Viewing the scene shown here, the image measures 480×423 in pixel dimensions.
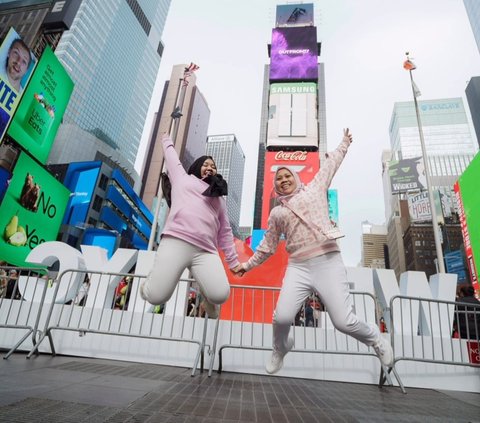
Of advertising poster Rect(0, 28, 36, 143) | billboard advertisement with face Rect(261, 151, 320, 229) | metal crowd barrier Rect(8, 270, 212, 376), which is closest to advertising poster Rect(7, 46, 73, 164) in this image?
advertising poster Rect(0, 28, 36, 143)

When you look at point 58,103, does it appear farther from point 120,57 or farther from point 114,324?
point 120,57

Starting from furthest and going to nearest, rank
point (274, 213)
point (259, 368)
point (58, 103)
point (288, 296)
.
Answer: point (58, 103) → point (259, 368) → point (274, 213) → point (288, 296)

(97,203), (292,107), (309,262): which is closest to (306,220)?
(309,262)

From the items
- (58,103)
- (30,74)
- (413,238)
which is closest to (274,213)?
(30,74)

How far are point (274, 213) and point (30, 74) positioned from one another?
22238 mm

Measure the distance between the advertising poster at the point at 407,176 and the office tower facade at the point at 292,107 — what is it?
121ft

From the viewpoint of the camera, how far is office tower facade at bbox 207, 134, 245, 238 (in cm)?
14075

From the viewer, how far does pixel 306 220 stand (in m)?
2.89

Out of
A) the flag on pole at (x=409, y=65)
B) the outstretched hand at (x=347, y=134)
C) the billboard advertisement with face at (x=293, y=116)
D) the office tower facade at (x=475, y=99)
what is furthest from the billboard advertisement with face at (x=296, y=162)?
the office tower facade at (x=475, y=99)

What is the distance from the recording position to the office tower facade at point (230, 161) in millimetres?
140750

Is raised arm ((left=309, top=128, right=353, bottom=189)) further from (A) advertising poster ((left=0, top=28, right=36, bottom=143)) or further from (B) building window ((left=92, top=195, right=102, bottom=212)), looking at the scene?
(B) building window ((left=92, top=195, right=102, bottom=212))

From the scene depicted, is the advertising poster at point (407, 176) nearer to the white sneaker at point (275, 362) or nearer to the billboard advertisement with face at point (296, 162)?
the billboard advertisement with face at point (296, 162)

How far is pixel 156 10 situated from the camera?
342 feet

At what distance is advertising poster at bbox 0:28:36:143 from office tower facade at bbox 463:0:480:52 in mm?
65386
